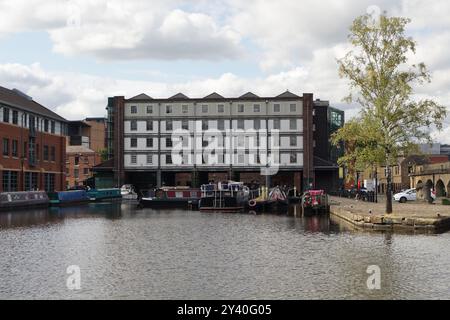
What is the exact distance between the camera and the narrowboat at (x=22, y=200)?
5438cm

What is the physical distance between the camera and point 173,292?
1537 cm

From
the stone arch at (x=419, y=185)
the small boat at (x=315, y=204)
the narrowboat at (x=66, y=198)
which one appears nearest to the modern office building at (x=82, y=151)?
the narrowboat at (x=66, y=198)

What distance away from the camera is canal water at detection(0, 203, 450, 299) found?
15.5 metres

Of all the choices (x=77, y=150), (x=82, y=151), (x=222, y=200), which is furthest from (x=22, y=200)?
(x=77, y=150)

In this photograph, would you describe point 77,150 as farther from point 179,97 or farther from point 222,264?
point 222,264

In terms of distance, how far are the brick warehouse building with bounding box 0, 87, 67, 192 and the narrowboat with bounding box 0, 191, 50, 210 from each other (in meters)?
4.56

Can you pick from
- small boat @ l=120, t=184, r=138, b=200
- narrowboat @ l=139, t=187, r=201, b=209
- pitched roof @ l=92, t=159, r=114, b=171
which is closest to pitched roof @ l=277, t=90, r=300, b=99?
small boat @ l=120, t=184, r=138, b=200

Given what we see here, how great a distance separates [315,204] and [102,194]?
37124 mm

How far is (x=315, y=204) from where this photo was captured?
5109 centimetres

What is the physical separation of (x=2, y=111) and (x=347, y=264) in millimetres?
54506

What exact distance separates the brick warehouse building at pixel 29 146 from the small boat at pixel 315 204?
34.4m

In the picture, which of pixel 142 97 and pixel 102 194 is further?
pixel 142 97

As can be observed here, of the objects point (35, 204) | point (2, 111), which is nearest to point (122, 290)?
point (35, 204)
